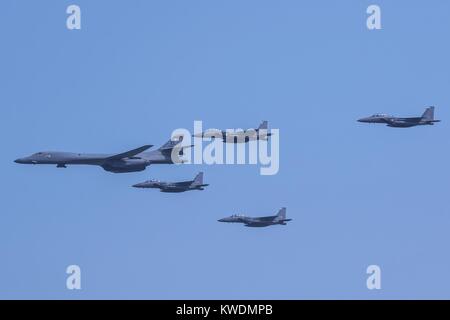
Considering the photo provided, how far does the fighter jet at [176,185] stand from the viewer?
547ft

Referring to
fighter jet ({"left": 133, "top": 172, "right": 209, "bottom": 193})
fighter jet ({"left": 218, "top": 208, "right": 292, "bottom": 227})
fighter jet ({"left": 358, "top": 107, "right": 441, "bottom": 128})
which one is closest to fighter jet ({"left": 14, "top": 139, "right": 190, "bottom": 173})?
fighter jet ({"left": 133, "top": 172, "right": 209, "bottom": 193})

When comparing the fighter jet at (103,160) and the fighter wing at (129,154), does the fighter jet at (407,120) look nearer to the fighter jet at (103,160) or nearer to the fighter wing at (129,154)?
the fighter jet at (103,160)

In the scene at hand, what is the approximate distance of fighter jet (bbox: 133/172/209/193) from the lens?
167 meters

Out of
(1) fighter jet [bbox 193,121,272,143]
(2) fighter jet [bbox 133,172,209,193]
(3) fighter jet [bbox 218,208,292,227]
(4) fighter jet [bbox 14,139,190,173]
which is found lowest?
(3) fighter jet [bbox 218,208,292,227]

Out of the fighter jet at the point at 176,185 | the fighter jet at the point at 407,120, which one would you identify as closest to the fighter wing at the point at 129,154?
the fighter jet at the point at 176,185

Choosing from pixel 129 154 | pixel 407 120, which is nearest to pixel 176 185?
pixel 129 154

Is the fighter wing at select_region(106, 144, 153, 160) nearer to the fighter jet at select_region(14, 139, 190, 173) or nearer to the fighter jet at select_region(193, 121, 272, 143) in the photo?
the fighter jet at select_region(14, 139, 190, 173)

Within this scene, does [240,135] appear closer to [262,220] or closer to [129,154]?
[262,220]

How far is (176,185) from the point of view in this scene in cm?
16888
